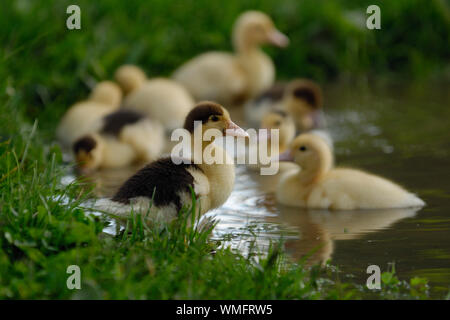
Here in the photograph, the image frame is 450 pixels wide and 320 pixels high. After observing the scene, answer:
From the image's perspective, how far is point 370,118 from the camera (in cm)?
891

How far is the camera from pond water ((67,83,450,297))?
4.33 metres

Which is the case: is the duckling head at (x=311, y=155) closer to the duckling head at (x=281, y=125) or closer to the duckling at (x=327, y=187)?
the duckling at (x=327, y=187)

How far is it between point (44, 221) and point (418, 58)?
29.1ft

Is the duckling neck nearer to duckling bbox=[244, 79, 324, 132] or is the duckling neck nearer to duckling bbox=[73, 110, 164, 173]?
duckling bbox=[73, 110, 164, 173]

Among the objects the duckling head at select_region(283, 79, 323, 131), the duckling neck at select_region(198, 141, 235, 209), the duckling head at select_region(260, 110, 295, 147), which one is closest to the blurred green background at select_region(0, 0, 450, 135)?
the duckling head at select_region(283, 79, 323, 131)

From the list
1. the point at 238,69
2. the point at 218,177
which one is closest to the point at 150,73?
the point at 238,69

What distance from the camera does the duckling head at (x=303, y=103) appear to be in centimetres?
873

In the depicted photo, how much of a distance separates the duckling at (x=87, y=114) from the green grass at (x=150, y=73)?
0.60 feet

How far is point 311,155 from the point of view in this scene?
5.69 m

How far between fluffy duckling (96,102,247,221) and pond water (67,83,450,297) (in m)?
0.22

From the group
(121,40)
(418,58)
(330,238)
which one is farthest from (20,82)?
(418,58)

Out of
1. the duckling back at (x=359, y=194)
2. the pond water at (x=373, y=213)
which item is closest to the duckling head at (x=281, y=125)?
the pond water at (x=373, y=213)

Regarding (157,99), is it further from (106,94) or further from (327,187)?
(327,187)
